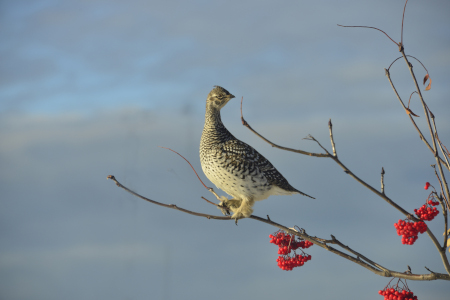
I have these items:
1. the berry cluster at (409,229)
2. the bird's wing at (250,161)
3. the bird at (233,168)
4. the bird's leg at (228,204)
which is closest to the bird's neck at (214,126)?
the bird at (233,168)

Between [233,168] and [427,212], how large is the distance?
223cm

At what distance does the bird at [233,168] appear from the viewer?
17.0 ft

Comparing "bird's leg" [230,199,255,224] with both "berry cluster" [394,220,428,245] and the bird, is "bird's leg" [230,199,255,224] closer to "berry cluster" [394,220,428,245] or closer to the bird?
the bird

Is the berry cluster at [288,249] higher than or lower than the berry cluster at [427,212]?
lower

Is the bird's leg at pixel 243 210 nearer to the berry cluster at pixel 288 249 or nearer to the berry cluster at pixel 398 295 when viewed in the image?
the berry cluster at pixel 288 249

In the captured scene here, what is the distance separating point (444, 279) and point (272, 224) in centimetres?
143

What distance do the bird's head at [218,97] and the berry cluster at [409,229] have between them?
112 inches

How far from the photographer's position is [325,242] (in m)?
3.73

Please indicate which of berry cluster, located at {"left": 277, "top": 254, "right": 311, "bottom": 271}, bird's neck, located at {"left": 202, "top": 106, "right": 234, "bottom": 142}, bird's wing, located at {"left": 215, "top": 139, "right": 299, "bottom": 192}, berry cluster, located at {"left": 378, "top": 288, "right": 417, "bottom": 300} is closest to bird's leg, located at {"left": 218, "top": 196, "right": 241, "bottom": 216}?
bird's wing, located at {"left": 215, "top": 139, "right": 299, "bottom": 192}

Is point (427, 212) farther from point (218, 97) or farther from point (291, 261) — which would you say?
point (218, 97)

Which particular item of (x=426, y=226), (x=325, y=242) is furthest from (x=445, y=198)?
(x=325, y=242)

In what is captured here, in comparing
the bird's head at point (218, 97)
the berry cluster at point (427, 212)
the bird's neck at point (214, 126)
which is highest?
the berry cluster at point (427, 212)

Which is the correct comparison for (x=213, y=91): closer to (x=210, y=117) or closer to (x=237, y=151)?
(x=210, y=117)

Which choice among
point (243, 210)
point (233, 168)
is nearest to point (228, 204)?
point (243, 210)
